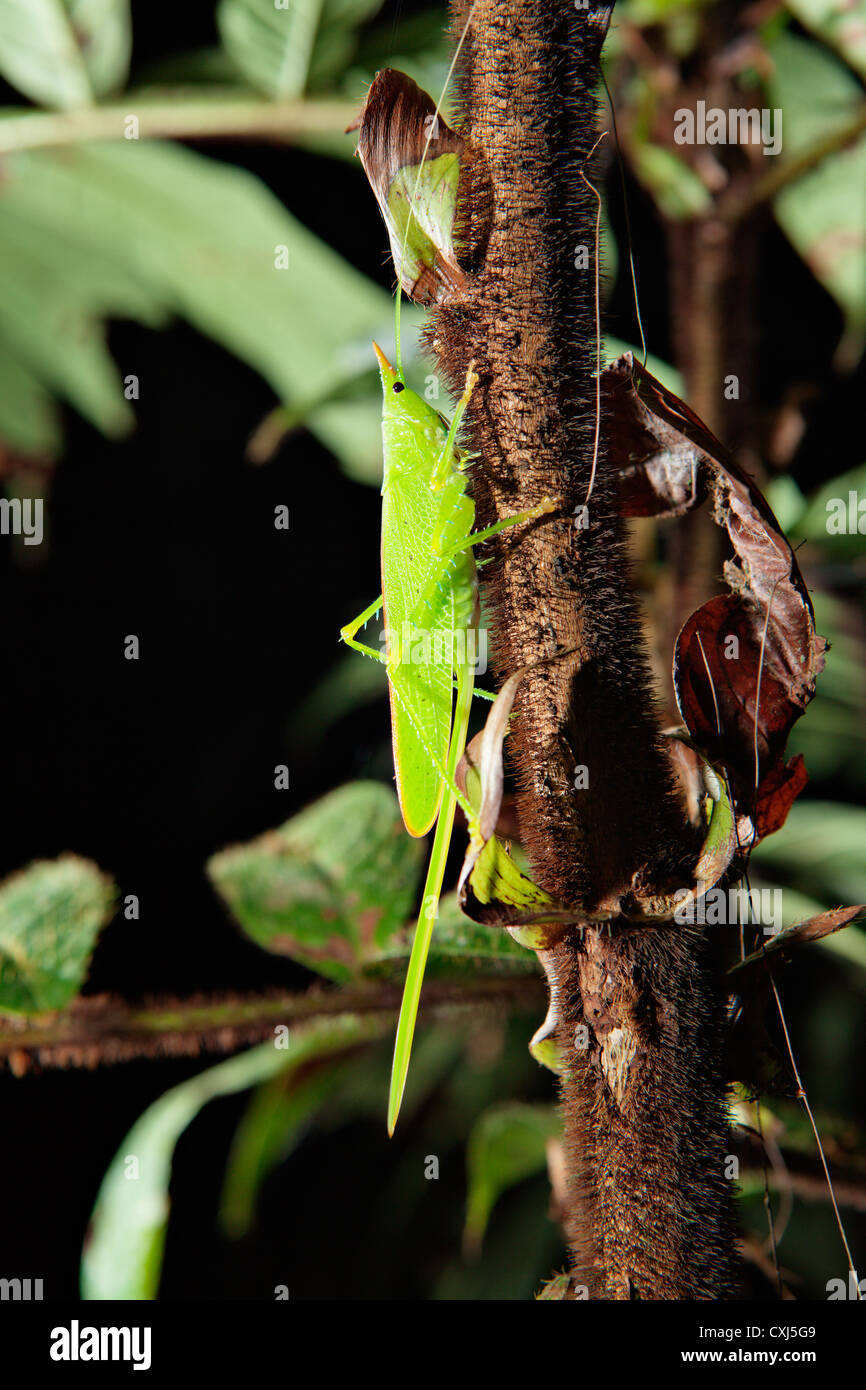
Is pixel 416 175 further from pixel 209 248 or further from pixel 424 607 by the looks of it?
pixel 209 248

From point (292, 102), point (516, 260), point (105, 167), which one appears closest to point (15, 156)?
point (105, 167)

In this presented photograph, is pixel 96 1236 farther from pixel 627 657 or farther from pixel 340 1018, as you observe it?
pixel 627 657

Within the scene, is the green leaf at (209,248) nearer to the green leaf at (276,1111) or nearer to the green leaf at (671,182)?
the green leaf at (671,182)

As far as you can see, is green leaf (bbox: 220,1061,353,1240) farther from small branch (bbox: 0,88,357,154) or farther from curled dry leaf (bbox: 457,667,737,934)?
small branch (bbox: 0,88,357,154)

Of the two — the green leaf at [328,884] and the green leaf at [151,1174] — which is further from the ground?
the green leaf at [328,884]

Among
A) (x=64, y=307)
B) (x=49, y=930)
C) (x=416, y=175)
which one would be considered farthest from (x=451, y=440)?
(x=64, y=307)

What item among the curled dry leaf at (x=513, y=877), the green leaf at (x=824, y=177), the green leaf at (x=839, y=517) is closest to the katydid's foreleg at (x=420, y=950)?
the curled dry leaf at (x=513, y=877)
